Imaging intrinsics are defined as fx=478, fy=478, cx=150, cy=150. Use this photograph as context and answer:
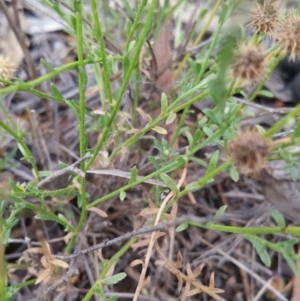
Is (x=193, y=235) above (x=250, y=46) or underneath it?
underneath

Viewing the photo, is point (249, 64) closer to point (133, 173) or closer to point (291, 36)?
Answer: point (291, 36)

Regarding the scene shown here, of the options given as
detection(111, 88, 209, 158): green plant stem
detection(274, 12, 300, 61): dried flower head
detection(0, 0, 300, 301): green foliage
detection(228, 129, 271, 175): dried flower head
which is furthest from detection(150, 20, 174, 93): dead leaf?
detection(228, 129, 271, 175): dried flower head

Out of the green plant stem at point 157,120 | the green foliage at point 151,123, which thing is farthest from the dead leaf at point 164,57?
the green plant stem at point 157,120

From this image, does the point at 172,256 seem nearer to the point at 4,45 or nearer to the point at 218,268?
the point at 218,268

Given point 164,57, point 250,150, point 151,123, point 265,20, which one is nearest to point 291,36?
point 265,20

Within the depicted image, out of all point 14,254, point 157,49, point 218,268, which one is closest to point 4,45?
point 157,49

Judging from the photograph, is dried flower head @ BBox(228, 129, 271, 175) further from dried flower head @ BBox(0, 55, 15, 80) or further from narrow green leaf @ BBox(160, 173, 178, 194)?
dried flower head @ BBox(0, 55, 15, 80)

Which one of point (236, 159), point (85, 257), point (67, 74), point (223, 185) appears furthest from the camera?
point (67, 74)
